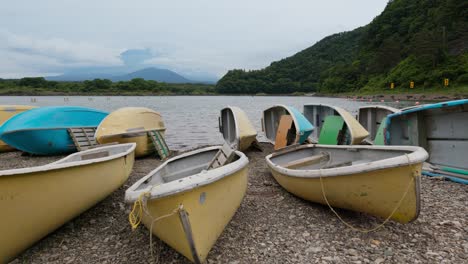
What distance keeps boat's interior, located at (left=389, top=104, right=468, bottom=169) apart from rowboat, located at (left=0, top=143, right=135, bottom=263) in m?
8.34

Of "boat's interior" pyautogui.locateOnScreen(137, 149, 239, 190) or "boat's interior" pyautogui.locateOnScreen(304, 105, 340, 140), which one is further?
"boat's interior" pyautogui.locateOnScreen(304, 105, 340, 140)

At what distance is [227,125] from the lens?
47.1ft

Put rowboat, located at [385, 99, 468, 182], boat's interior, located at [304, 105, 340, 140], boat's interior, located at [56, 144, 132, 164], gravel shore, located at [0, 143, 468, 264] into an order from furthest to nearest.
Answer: boat's interior, located at [304, 105, 340, 140] → rowboat, located at [385, 99, 468, 182] → boat's interior, located at [56, 144, 132, 164] → gravel shore, located at [0, 143, 468, 264]

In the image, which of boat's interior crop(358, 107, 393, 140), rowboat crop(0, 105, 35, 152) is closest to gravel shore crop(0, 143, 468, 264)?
boat's interior crop(358, 107, 393, 140)

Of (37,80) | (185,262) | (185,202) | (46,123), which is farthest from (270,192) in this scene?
(37,80)

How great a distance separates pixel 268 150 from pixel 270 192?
5.96 m

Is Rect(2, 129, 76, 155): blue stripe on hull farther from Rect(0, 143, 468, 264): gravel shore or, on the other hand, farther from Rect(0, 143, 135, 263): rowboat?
Rect(0, 143, 135, 263): rowboat

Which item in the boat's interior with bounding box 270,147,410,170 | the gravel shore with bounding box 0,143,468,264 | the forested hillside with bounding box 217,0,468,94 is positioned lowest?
the gravel shore with bounding box 0,143,468,264

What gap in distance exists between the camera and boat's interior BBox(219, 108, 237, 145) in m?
13.6

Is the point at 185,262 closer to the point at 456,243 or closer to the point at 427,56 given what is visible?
the point at 456,243

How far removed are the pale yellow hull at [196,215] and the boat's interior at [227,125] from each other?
946 centimetres

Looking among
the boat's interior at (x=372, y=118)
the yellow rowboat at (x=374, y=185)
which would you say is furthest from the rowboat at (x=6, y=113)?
the boat's interior at (x=372, y=118)

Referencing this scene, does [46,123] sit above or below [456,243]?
above

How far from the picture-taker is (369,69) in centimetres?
9250
